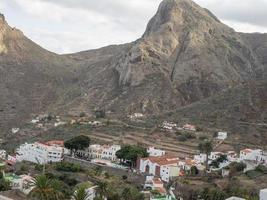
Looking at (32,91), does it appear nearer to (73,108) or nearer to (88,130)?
(73,108)

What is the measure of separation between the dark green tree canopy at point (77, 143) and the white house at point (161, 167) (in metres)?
10.6

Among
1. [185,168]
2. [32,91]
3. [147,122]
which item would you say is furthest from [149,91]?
[185,168]

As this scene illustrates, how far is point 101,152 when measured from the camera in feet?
211

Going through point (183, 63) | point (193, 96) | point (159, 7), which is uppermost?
point (159, 7)

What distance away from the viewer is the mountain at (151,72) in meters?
106

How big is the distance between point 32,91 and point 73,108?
21.9 meters

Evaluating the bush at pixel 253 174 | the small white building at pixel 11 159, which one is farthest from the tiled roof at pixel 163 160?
the small white building at pixel 11 159

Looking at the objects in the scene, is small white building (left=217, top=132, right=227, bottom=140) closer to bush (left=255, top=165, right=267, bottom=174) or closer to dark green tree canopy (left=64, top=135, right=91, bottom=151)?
dark green tree canopy (left=64, top=135, right=91, bottom=151)

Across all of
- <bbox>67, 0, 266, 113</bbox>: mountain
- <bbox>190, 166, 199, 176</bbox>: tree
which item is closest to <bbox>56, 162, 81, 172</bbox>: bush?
<bbox>190, 166, 199, 176</bbox>: tree

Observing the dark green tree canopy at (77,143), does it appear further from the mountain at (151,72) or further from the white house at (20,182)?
the mountain at (151,72)

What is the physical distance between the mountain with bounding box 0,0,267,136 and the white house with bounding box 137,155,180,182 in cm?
4189

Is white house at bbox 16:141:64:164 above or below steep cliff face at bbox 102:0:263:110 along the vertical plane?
below

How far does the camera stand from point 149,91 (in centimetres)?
10525

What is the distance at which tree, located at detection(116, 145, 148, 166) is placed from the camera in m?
58.0
